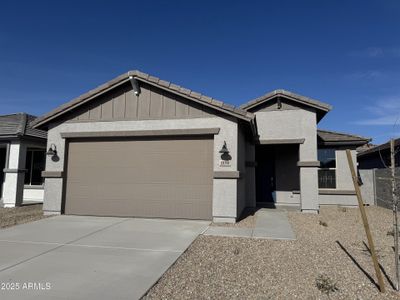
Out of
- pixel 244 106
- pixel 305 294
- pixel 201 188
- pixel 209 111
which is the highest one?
pixel 244 106

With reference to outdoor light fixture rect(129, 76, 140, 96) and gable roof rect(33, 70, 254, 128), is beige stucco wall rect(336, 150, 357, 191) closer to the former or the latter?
gable roof rect(33, 70, 254, 128)

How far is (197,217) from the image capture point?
32.6 feet

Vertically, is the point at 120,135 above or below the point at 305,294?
above

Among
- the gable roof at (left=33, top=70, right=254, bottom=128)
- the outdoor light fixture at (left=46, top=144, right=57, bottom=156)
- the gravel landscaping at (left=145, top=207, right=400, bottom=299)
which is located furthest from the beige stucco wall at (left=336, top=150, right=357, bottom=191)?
the outdoor light fixture at (left=46, top=144, right=57, bottom=156)

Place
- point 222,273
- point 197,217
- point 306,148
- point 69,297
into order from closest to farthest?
point 69,297
point 222,273
point 197,217
point 306,148

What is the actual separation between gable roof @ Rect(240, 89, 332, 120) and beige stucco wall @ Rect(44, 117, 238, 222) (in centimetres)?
371

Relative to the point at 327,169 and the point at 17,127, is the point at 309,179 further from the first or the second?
the point at 17,127

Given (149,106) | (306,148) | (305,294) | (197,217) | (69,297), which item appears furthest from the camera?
(306,148)

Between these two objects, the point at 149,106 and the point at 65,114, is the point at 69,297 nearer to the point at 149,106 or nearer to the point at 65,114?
the point at 149,106

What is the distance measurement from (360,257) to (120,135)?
7.93 m

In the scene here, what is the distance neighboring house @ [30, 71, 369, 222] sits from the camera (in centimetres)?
991

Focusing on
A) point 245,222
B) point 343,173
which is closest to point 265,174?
point 343,173

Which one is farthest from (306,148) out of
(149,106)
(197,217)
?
(149,106)

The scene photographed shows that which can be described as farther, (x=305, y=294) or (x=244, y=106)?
(x=244, y=106)
